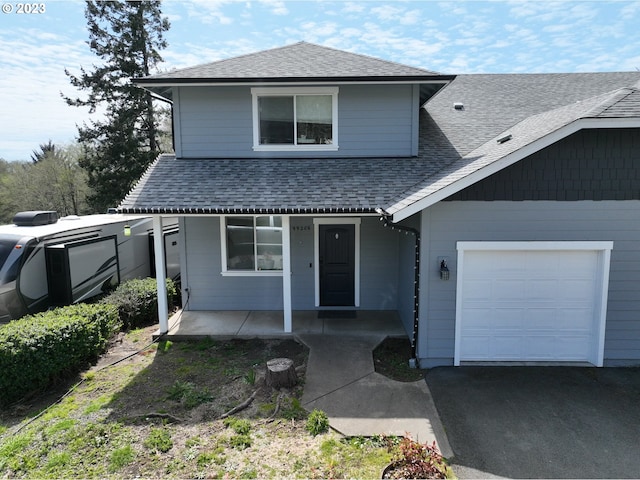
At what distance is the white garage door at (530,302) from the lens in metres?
6.67

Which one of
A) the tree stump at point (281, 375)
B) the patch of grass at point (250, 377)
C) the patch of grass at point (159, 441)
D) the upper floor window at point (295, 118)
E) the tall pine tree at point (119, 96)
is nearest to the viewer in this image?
the patch of grass at point (159, 441)

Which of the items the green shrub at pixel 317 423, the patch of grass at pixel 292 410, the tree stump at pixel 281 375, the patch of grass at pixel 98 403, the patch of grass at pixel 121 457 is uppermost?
the tree stump at pixel 281 375

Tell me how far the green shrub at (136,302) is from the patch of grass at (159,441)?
14.9 feet

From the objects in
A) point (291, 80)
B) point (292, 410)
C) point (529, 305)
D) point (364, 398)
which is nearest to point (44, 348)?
point (292, 410)

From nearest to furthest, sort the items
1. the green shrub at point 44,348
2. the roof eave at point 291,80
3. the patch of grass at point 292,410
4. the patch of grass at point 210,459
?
the patch of grass at point 210,459, the patch of grass at point 292,410, the green shrub at point 44,348, the roof eave at point 291,80

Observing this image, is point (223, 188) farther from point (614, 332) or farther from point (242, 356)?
point (614, 332)

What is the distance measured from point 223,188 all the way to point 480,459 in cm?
665

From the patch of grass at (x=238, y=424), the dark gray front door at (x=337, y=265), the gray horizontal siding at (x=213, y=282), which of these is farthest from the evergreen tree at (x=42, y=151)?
the patch of grass at (x=238, y=424)

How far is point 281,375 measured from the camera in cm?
606

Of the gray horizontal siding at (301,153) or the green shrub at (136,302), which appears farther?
the gray horizontal siding at (301,153)

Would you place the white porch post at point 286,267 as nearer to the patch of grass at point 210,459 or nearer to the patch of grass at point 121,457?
the patch of grass at point 210,459

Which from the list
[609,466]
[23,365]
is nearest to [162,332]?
[23,365]

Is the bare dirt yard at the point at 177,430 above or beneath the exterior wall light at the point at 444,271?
beneath

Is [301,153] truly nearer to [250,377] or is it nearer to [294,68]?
[294,68]
